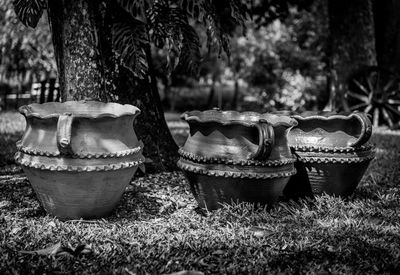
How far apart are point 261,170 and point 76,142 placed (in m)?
1.24

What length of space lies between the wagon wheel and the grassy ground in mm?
5787

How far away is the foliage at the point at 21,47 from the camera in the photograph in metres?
10.4

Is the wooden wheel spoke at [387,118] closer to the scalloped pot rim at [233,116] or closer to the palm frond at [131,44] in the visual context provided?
the scalloped pot rim at [233,116]

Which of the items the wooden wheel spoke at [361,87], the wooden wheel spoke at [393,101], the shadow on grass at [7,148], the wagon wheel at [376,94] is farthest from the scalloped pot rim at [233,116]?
the wooden wheel spoke at [393,101]

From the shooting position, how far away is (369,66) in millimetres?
9062

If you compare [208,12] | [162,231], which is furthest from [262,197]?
[208,12]

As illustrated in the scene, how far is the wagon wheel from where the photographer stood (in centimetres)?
923

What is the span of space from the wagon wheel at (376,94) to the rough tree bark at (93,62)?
5960mm

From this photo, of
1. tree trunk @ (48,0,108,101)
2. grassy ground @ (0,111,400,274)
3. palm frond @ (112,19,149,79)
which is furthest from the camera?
palm frond @ (112,19,149,79)

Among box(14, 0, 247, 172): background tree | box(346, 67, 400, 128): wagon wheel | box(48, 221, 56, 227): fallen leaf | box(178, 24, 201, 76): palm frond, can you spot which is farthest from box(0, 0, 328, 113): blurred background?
box(48, 221, 56, 227): fallen leaf

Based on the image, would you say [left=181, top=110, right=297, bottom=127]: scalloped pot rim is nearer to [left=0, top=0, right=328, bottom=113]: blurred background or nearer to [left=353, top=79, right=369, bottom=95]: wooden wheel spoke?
[left=353, top=79, right=369, bottom=95]: wooden wheel spoke

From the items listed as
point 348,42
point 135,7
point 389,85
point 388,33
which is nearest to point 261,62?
point 388,33

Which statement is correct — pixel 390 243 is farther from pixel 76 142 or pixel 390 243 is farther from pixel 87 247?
pixel 76 142

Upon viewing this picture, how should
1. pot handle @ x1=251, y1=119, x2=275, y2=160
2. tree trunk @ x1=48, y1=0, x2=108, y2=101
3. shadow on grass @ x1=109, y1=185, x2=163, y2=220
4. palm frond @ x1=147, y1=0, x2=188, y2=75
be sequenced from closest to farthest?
pot handle @ x1=251, y1=119, x2=275, y2=160 → shadow on grass @ x1=109, y1=185, x2=163, y2=220 → tree trunk @ x1=48, y1=0, x2=108, y2=101 → palm frond @ x1=147, y1=0, x2=188, y2=75
